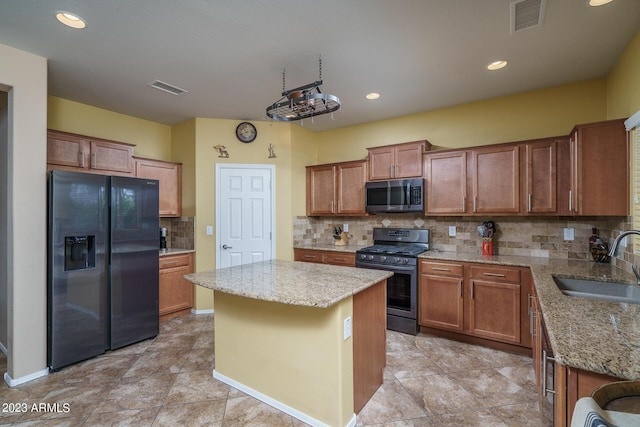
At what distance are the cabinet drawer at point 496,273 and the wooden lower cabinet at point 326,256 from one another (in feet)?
4.69

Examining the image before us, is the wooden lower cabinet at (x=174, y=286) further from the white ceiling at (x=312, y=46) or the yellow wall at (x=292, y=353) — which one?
the white ceiling at (x=312, y=46)

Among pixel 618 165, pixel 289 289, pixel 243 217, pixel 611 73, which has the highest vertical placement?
pixel 611 73

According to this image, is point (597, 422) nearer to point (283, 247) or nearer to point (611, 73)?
point (611, 73)

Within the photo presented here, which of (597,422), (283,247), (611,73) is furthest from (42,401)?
(611,73)

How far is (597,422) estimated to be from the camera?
25.7 inches

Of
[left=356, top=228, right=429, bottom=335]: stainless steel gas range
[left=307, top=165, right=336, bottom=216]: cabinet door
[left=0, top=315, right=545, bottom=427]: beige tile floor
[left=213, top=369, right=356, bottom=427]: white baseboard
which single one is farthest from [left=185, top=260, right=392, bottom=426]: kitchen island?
[left=307, top=165, right=336, bottom=216]: cabinet door

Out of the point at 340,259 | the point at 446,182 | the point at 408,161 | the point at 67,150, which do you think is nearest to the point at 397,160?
the point at 408,161

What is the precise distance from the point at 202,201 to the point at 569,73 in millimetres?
4471

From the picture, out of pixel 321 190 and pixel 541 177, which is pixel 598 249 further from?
pixel 321 190

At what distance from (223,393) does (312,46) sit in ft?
9.46

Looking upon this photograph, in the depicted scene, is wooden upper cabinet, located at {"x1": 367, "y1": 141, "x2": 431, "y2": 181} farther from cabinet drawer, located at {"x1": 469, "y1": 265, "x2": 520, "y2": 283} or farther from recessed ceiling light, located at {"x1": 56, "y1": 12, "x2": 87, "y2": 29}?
recessed ceiling light, located at {"x1": 56, "y1": 12, "x2": 87, "y2": 29}

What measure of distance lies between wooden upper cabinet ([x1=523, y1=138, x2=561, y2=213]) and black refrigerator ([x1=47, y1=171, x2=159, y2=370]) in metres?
4.11

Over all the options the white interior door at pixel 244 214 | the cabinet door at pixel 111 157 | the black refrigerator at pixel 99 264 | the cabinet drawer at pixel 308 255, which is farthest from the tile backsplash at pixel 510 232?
the cabinet door at pixel 111 157

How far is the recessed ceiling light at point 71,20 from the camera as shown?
81.0 inches
